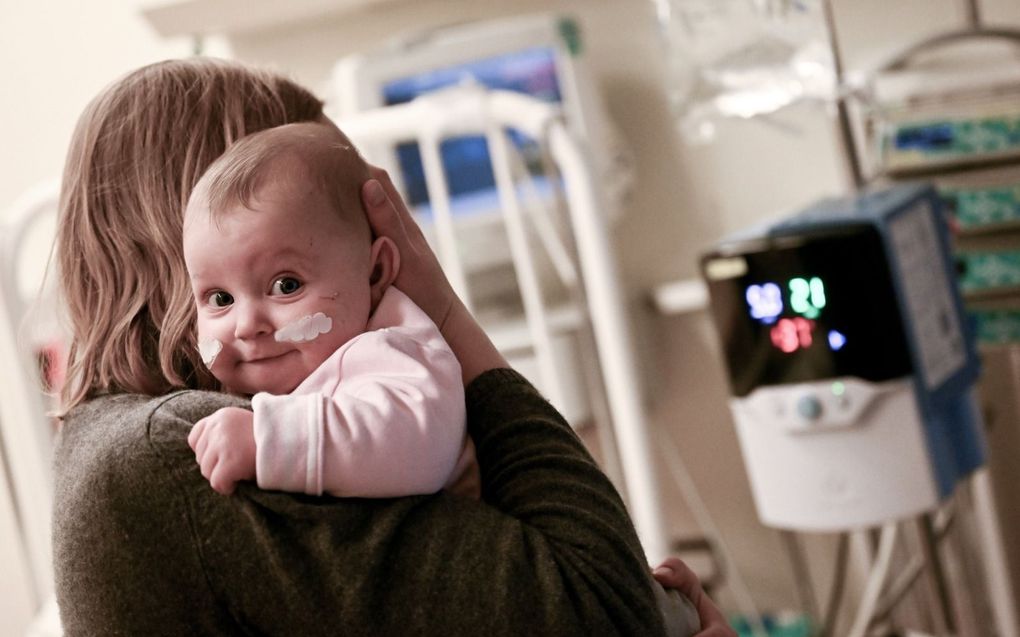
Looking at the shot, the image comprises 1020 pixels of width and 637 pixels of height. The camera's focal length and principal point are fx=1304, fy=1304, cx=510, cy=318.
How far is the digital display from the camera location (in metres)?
1.76

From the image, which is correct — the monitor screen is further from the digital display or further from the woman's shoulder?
the woman's shoulder

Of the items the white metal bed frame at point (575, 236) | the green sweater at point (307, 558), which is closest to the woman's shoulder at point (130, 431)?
the green sweater at point (307, 558)

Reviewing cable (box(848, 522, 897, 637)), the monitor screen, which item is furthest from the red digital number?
the monitor screen

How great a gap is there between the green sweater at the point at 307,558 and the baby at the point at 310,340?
0.07 feet

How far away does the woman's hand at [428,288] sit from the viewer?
846 millimetres

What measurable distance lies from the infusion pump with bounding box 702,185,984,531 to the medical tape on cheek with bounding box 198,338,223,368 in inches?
45.4

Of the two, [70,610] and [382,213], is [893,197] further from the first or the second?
[70,610]

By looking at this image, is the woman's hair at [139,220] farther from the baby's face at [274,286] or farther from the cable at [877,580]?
the cable at [877,580]

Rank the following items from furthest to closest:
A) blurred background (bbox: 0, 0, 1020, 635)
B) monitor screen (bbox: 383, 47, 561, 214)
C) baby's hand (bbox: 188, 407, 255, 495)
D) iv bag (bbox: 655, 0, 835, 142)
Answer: monitor screen (bbox: 383, 47, 561, 214) < blurred background (bbox: 0, 0, 1020, 635) < iv bag (bbox: 655, 0, 835, 142) < baby's hand (bbox: 188, 407, 255, 495)

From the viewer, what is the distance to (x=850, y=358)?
180 centimetres

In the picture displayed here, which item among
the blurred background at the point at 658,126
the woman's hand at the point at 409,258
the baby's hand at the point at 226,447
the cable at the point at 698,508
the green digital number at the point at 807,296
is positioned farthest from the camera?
the cable at the point at 698,508

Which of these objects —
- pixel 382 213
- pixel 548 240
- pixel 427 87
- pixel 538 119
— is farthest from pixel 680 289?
pixel 382 213

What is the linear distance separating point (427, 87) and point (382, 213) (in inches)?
62.1

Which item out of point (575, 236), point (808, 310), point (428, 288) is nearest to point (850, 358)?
point (808, 310)
